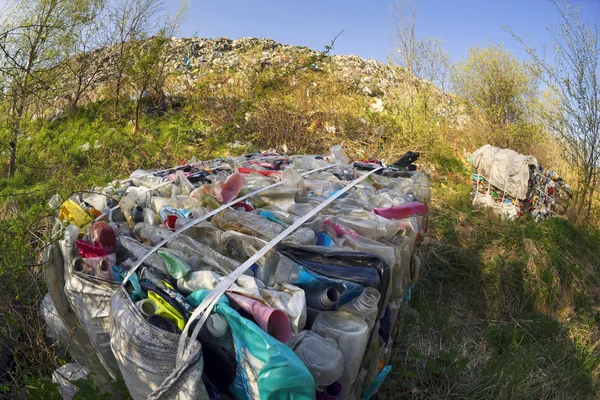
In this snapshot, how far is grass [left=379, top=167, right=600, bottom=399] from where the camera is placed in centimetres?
250

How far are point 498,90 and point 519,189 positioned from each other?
468cm

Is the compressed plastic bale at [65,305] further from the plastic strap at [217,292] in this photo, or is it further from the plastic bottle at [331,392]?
the plastic bottle at [331,392]

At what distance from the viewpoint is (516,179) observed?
579cm

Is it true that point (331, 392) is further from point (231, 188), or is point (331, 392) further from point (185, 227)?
point (231, 188)

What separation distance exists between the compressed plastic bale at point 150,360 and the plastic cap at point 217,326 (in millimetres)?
84

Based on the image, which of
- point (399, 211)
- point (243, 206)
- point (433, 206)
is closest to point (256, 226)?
point (243, 206)

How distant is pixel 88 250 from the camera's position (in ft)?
5.21

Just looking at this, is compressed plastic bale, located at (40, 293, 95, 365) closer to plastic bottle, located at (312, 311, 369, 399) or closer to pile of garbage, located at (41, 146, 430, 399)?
pile of garbage, located at (41, 146, 430, 399)

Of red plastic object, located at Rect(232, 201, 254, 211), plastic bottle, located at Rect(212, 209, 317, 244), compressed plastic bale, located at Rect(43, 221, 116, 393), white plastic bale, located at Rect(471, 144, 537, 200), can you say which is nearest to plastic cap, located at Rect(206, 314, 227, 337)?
plastic bottle, located at Rect(212, 209, 317, 244)

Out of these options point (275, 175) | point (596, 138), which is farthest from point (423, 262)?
point (596, 138)

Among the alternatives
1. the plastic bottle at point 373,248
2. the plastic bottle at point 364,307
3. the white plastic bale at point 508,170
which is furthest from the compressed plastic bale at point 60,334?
the white plastic bale at point 508,170

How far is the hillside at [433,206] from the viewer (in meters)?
2.39

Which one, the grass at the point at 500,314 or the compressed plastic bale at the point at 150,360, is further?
the grass at the point at 500,314

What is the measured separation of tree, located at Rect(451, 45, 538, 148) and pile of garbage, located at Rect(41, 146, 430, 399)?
24.5 feet
